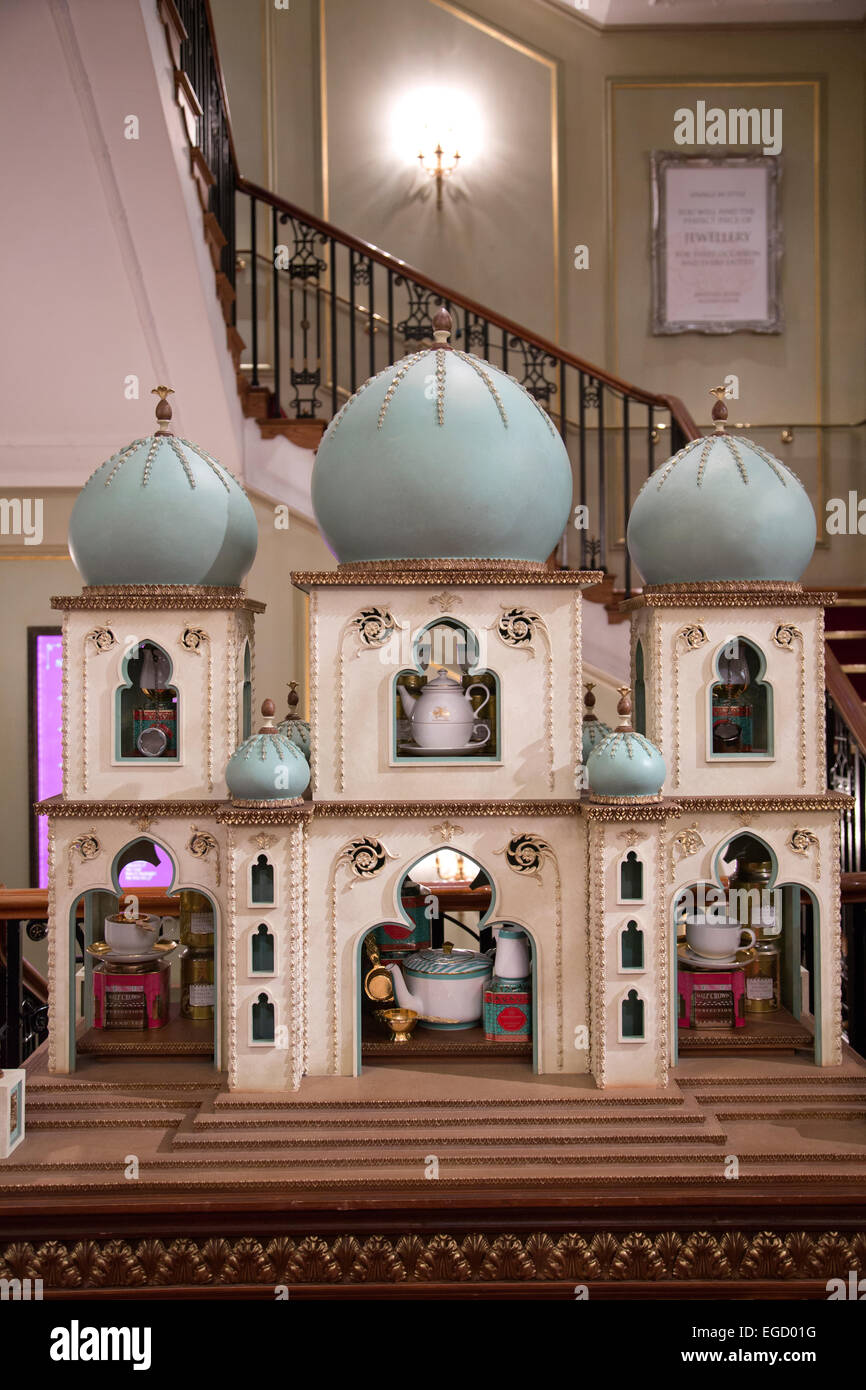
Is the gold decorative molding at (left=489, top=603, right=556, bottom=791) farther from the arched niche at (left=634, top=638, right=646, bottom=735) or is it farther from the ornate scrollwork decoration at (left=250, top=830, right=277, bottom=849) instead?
the ornate scrollwork decoration at (left=250, top=830, right=277, bottom=849)

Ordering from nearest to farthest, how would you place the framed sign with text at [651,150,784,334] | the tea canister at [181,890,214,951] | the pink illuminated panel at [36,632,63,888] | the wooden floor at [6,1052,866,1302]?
1. the wooden floor at [6,1052,866,1302]
2. the tea canister at [181,890,214,951]
3. the pink illuminated panel at [36,632,63,888]
4. the framed sign with text at [651,150,784,334]

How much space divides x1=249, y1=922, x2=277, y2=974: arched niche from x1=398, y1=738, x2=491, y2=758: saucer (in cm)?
63

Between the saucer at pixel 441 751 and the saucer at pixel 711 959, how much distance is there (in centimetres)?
90

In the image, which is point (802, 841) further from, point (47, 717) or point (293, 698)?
point (47, 717)

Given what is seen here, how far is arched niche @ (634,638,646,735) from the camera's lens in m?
3.71

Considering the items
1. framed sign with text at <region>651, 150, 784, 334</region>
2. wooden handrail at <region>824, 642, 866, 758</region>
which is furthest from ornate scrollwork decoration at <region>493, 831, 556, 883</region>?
framed sign with text at <region>651, 150, 784, 334</region>

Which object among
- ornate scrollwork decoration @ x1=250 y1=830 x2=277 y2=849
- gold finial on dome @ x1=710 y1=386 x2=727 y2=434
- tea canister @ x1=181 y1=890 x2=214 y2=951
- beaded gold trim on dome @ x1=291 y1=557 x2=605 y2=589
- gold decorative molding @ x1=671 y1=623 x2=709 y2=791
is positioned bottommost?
tea canister @ x1=181 y1=890 x2=214 y2=951

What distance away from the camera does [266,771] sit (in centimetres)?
310

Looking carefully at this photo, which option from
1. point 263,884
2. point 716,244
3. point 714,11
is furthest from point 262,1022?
point 714,11

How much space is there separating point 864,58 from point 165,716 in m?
7.98

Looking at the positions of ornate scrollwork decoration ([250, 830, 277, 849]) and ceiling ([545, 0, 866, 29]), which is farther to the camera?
ceiling ([545, 0, 866, 29])

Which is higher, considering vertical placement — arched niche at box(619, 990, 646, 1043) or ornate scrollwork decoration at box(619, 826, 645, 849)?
ornate scrollwork decoration at box(619, 826, 645, 849)

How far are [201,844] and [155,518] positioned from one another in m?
0.92

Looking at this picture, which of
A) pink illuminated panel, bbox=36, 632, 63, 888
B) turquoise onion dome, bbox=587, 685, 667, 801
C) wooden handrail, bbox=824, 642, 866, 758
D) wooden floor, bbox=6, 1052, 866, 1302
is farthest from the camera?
pink illuminated panel, bbox=36, 632, 63, 888
